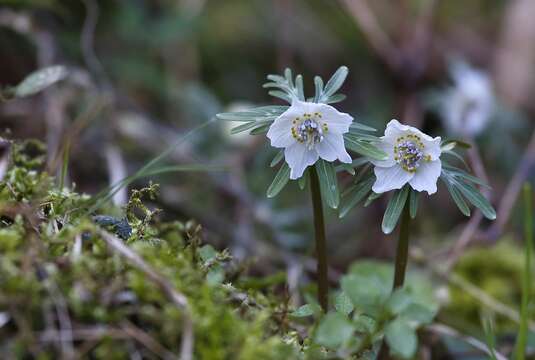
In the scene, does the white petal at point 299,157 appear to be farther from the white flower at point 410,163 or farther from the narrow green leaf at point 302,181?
the white flower at point 410,163

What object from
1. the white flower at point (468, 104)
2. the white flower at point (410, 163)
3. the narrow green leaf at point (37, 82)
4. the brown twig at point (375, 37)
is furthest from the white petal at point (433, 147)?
the brown twig at point (375, 37)

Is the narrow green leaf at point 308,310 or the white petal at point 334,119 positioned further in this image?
the white petal at point 334,119

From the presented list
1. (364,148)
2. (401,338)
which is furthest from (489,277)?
(401,338)

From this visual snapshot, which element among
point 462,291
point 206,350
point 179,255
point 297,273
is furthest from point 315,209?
point 462,291

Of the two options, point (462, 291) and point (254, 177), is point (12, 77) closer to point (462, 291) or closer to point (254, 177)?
point (254, 177)

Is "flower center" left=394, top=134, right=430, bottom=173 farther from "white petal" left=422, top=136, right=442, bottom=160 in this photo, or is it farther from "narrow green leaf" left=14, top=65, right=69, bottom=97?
"narrow green leaf" left=14, top=65, right=69, bottom=97

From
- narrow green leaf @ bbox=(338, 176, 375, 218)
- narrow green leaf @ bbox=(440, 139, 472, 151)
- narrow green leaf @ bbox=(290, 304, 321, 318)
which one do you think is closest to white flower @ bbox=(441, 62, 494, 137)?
narrow green leaf @ bbox=(440, 139, 472, 151)
